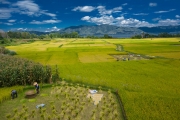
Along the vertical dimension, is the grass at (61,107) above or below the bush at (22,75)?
below

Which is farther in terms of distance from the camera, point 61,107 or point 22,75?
point 22,75

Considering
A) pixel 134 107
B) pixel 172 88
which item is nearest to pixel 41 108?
pixel 134 107

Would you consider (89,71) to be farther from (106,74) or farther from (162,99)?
(162,99)

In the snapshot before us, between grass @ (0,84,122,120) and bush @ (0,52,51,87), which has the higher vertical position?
bush @ (0,52,51,87)

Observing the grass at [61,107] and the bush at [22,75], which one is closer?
the grass at [61,107]

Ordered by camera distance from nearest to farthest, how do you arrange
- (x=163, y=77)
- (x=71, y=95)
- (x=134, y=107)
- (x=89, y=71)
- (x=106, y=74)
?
(x=134, y=107) → (x=71, y=95) → (x=163, y=77) → (x=106, y=74) → (x=89, y=71)

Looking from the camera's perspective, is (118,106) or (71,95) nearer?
(118,106)

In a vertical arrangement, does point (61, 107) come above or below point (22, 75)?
below

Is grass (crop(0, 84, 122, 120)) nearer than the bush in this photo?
Yes
